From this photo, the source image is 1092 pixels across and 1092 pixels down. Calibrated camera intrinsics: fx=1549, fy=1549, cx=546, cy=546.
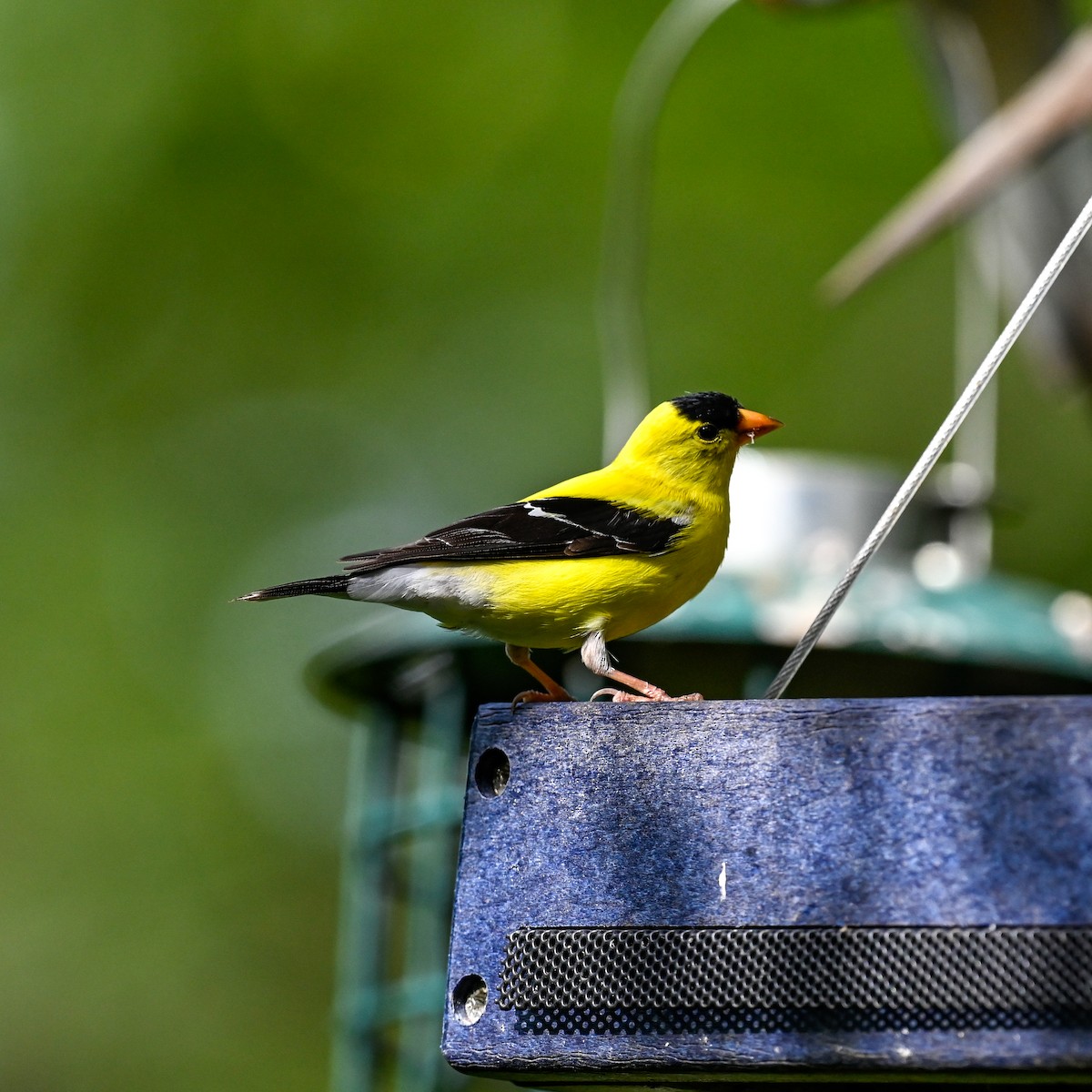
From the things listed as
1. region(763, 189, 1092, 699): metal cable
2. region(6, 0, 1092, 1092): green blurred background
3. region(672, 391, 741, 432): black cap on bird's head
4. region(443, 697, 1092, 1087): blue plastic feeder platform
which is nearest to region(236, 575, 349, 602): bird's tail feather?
region(443, 697, 1092, 1087): blue plastic feeder platform

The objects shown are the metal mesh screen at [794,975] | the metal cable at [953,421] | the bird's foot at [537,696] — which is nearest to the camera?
the metal mesh screen at [794,975]

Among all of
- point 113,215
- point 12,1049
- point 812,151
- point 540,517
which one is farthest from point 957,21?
point 12,1049

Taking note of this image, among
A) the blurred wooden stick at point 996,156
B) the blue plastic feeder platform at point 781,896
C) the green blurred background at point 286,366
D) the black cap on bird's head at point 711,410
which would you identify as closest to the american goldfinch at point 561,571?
the black cap on bird's head at point 711,410

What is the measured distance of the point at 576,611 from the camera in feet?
9.76

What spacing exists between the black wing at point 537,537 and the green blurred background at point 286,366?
6.71 meters

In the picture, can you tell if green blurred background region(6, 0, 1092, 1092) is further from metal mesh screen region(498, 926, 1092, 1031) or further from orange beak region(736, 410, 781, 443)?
metal mesh screen region(498, 926, 1092, 1031)

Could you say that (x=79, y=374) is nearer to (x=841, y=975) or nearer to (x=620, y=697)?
(x=620, y=697)

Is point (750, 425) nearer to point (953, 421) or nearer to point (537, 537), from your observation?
point (537, 537)

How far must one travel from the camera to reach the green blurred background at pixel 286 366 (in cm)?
985

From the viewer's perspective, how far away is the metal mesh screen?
1945mm

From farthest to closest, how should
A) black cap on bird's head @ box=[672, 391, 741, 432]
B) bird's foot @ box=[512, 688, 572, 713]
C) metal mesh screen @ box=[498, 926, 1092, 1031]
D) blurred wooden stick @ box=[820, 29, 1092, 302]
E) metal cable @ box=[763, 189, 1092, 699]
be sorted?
blurred wooden stick @ box=[820, 29, 1092, 302]
black cap on bird's head @ box=[672, 391, 741, 432]
bird's foot @ box=[512, 688, 572, 713]
metal cable @ box=[763, 189, 1092, 699]
metal mesh screen @ box=[498, 926, 1092, 1031]

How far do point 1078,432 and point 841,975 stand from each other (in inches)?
359

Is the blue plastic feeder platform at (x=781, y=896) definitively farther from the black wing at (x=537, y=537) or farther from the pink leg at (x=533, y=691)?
the black wing at (x=537, y=537)

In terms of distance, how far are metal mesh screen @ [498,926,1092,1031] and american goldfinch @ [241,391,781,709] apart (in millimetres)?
705
